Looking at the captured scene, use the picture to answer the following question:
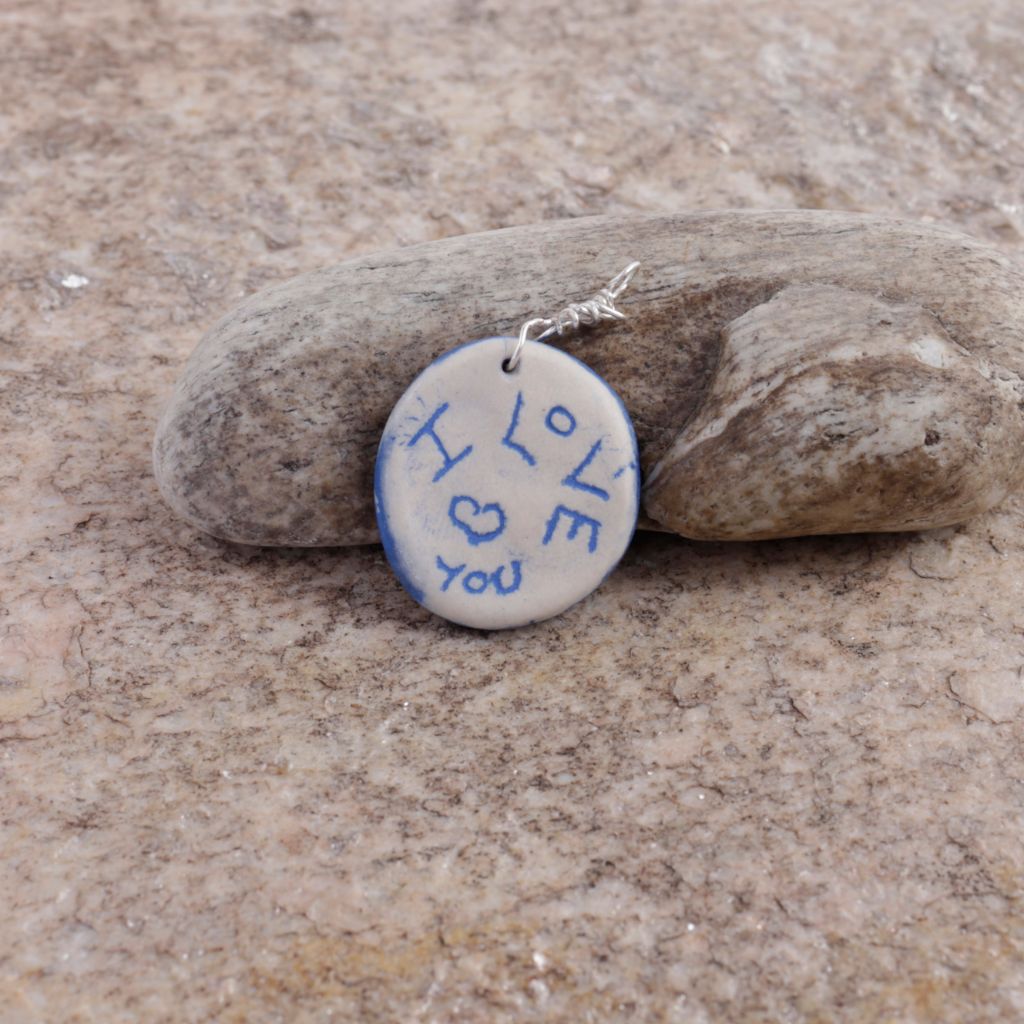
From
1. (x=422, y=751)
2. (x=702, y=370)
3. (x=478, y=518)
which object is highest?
(x=702, y=370)

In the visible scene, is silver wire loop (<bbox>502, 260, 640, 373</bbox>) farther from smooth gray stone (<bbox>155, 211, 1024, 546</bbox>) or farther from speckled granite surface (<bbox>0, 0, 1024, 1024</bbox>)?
speckled granite surface (<bbox>0, 0, 1024, 1024</bbox>)

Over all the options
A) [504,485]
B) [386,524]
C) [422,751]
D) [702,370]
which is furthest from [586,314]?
[422,751]

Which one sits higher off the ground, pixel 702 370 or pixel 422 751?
pixel 702 370

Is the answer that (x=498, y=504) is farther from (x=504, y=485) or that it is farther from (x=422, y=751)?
(x=422, y=751)

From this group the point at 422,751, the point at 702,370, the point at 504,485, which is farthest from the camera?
the point at 702,370

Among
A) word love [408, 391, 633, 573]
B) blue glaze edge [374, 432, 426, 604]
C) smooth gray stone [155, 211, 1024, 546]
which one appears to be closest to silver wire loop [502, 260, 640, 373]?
smooth gray stone [155, 211, 1024, 546]

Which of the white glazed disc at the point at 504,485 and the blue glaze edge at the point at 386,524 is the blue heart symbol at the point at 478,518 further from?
the blue glaze edge at the point at 386,524

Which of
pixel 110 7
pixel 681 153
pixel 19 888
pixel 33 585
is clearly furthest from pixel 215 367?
pixel 110 7
